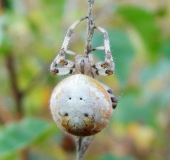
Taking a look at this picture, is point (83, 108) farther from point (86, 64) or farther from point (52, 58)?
point (52, 58)

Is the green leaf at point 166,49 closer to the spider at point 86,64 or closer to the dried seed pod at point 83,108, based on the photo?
the spider at point 86,64

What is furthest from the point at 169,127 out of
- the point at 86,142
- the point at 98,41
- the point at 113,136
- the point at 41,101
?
the point at 86,142

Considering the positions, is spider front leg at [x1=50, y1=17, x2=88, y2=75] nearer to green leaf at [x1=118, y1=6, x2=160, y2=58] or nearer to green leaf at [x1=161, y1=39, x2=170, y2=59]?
green leaf at [x1=118, y1=6, x2=160, y2=58]

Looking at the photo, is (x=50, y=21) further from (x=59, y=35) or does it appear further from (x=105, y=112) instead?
(x=105, y=112)

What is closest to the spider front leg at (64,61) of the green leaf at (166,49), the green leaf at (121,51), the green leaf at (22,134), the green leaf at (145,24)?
the green leaf at (22,134)

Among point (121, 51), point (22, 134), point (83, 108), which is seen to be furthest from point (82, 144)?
point (121, 51)

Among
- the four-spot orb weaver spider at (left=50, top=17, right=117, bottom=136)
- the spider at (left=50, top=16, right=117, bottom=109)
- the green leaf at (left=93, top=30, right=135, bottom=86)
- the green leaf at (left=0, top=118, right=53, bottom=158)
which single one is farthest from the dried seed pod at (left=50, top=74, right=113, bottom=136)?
the green leaf at (left=93, top=30, right=135, bottom=86)
